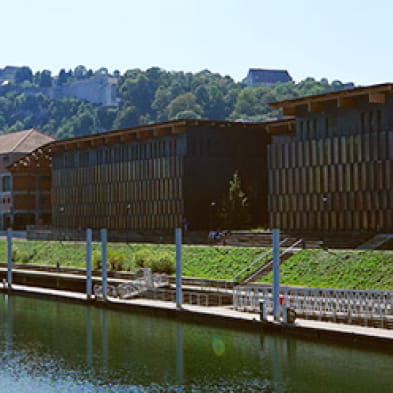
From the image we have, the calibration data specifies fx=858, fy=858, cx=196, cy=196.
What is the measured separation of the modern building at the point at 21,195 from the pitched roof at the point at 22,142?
4.07 feet

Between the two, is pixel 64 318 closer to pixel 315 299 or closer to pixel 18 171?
pixel 315 299

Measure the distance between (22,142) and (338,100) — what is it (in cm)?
7113

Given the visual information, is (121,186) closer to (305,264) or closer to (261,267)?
(261,267)

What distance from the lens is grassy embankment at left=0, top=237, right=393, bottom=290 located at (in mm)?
53594

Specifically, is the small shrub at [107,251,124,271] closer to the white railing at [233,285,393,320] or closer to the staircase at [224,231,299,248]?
the staircase at [224,231,299,248]

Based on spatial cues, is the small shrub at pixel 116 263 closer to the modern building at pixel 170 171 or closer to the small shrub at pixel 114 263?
the small shrub at pixel 114 263

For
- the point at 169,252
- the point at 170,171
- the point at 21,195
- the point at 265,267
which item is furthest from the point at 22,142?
the point at 265,267

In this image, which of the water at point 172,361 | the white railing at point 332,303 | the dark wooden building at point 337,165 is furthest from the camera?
the dark wooden building at point 337,165

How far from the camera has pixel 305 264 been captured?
59.7 metres

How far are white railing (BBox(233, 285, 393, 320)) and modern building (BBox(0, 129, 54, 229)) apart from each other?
259 feet

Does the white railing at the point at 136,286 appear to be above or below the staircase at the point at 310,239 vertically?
below

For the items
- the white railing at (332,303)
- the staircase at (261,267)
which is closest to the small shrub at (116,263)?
the staircase at (261,267)

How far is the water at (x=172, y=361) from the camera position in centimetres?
3253

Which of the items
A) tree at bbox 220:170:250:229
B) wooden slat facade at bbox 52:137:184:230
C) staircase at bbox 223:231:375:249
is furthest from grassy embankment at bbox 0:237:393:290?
wooden slat facade at bbox 52:137:184:230
